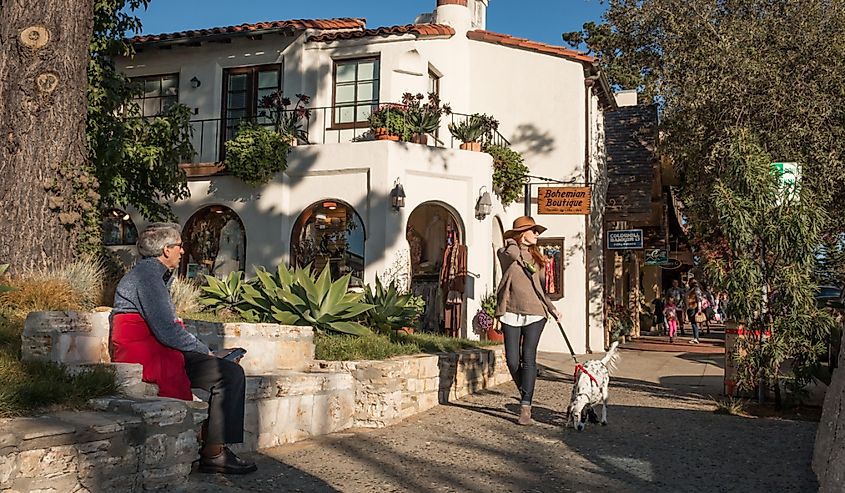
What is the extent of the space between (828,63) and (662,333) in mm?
14798

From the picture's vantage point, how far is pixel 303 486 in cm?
478

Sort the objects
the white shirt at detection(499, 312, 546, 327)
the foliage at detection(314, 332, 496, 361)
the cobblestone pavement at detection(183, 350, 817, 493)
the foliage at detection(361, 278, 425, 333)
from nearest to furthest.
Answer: the cobblestone pavement at detection(183, 350, 817, 493)
the white shirt at detection(499, 312, 546, 327)
the foliage at detection(314, 332, 496, 361)
the foliage at detection(361, 278, 425, 333)

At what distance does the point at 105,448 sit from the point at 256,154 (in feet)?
35.9

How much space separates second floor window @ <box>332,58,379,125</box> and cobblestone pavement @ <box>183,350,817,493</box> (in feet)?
27.7

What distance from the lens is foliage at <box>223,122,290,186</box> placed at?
47.1ft

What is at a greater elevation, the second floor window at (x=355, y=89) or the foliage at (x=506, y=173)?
the second floor window at (x=355, y=89)

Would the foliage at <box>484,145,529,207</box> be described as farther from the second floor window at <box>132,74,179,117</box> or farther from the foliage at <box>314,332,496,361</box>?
the second floor window at <box>132,74,179,117</box>

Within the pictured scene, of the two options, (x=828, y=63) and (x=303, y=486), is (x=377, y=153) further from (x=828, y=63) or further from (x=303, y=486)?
(x=303, y=486)

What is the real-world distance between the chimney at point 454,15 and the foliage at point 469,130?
121 inches

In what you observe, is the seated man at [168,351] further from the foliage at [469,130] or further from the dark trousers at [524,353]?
the foliage at [469,130]

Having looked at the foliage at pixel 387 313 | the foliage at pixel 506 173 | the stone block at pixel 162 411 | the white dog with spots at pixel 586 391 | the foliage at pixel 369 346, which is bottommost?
the white dog with spots at pixel 586 391

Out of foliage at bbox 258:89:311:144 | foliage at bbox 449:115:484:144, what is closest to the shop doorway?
foliage at bbox 449:115:484:144

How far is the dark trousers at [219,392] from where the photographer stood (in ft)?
15.5

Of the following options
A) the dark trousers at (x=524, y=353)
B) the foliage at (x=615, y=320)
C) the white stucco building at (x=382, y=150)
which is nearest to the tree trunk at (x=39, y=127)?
the dark trousers at (x=524, y=353)
